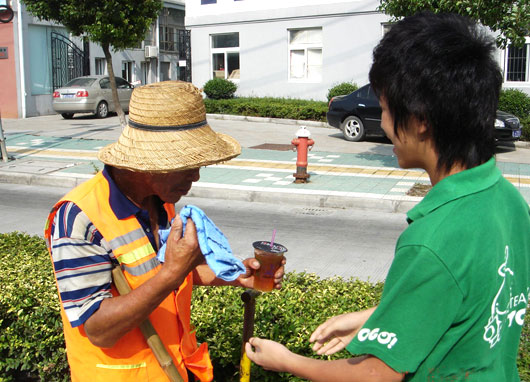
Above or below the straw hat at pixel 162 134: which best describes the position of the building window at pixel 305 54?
above

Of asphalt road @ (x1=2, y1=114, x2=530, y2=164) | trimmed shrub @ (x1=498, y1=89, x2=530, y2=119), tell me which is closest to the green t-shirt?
asphalt road @ (x1=2, y1=114, x2=530, y2=164)

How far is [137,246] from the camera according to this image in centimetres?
212

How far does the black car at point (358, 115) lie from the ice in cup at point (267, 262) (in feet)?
45.3

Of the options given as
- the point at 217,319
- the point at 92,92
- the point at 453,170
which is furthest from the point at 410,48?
the point at 92,92

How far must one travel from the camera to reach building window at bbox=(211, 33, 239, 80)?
25734 mm

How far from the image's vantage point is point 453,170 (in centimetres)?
159

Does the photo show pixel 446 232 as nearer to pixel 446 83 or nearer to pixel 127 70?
pixel 446 83

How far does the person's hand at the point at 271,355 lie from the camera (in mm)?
1818

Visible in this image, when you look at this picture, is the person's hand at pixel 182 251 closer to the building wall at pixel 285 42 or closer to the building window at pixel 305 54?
the building wall at pixel 285 42

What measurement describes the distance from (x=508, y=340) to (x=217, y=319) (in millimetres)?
1997

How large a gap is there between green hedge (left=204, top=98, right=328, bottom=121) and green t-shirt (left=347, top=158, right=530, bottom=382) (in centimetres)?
1867

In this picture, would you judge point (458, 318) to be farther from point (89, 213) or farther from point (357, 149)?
point (357, 149)

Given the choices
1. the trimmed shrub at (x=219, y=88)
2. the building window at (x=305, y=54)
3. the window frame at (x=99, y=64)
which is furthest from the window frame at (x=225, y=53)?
the window frame at (x=99, y=64)

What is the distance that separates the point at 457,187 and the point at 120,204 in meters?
1.16
